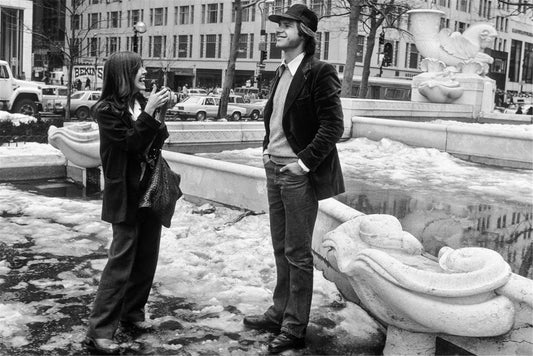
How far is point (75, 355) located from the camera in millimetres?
3955

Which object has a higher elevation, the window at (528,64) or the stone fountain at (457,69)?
the window at (528,64)

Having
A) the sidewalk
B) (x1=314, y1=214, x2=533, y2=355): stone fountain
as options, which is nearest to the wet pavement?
the sidewalk

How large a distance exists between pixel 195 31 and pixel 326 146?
74050mm

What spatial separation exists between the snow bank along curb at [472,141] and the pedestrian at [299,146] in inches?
350

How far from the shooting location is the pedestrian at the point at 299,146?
12.8 ft

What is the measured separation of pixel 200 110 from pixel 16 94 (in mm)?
10905

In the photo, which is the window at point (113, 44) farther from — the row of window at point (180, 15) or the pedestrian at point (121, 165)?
the pedestrian at point (121, 165)

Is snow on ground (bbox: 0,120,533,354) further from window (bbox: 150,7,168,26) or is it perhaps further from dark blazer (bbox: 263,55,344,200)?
window (bbox: 150,7,168,26)

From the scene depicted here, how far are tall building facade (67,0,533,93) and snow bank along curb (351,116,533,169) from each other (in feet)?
158

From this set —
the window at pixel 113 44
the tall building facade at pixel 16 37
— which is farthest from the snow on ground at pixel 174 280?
the window at pixel 113 44

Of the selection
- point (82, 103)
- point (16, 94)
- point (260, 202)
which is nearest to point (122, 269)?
point (260, 202)

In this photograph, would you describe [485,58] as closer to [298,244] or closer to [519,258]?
[519,258]

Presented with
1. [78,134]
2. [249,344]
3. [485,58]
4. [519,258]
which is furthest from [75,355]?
[485,58]

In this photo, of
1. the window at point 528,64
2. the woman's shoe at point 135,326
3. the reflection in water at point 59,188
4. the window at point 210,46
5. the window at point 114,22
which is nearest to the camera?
the woman's shoe at point 135,326
